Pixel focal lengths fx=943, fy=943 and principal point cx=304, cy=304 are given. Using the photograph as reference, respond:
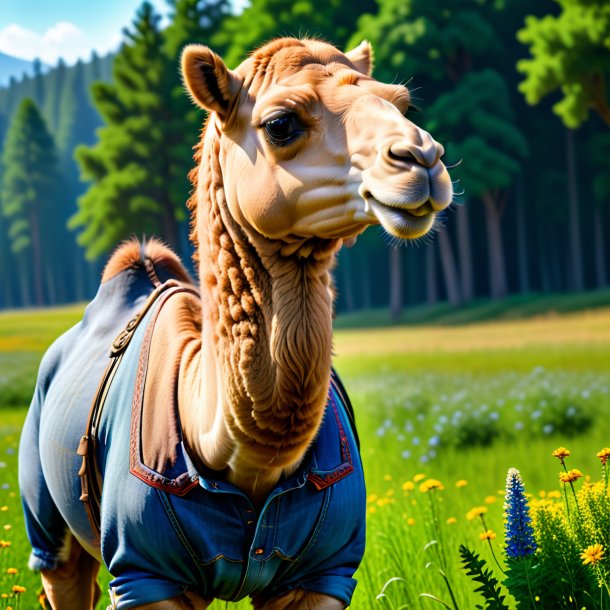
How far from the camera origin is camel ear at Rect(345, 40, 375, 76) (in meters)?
3.21

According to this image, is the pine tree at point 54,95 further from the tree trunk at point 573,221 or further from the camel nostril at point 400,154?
the camel nostril at point 400,154

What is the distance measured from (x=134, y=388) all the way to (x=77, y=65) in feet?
87.8

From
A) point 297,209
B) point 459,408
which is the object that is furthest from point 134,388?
point 459,408

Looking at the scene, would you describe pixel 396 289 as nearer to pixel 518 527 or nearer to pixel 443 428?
pixel 443 428

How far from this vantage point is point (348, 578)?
3.21 m

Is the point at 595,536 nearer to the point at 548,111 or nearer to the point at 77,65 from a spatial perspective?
the point at 548,111

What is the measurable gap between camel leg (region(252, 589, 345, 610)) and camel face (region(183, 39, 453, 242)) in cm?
122

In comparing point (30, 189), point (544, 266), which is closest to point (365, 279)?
point (544, 266)

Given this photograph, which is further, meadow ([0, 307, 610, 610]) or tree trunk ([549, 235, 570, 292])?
tree trunk ([549, 235, 570, 292])

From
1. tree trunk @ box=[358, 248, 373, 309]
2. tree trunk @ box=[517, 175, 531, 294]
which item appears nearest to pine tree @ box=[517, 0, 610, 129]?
tree trunk @ box=[517, 175, 531, 294]

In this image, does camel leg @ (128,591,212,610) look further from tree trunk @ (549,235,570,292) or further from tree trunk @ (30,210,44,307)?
tree trunk @ (30,210,44,307)

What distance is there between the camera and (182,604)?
3.08 meters

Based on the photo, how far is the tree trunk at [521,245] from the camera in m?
21.5

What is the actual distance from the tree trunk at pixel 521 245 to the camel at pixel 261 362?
1882cm
